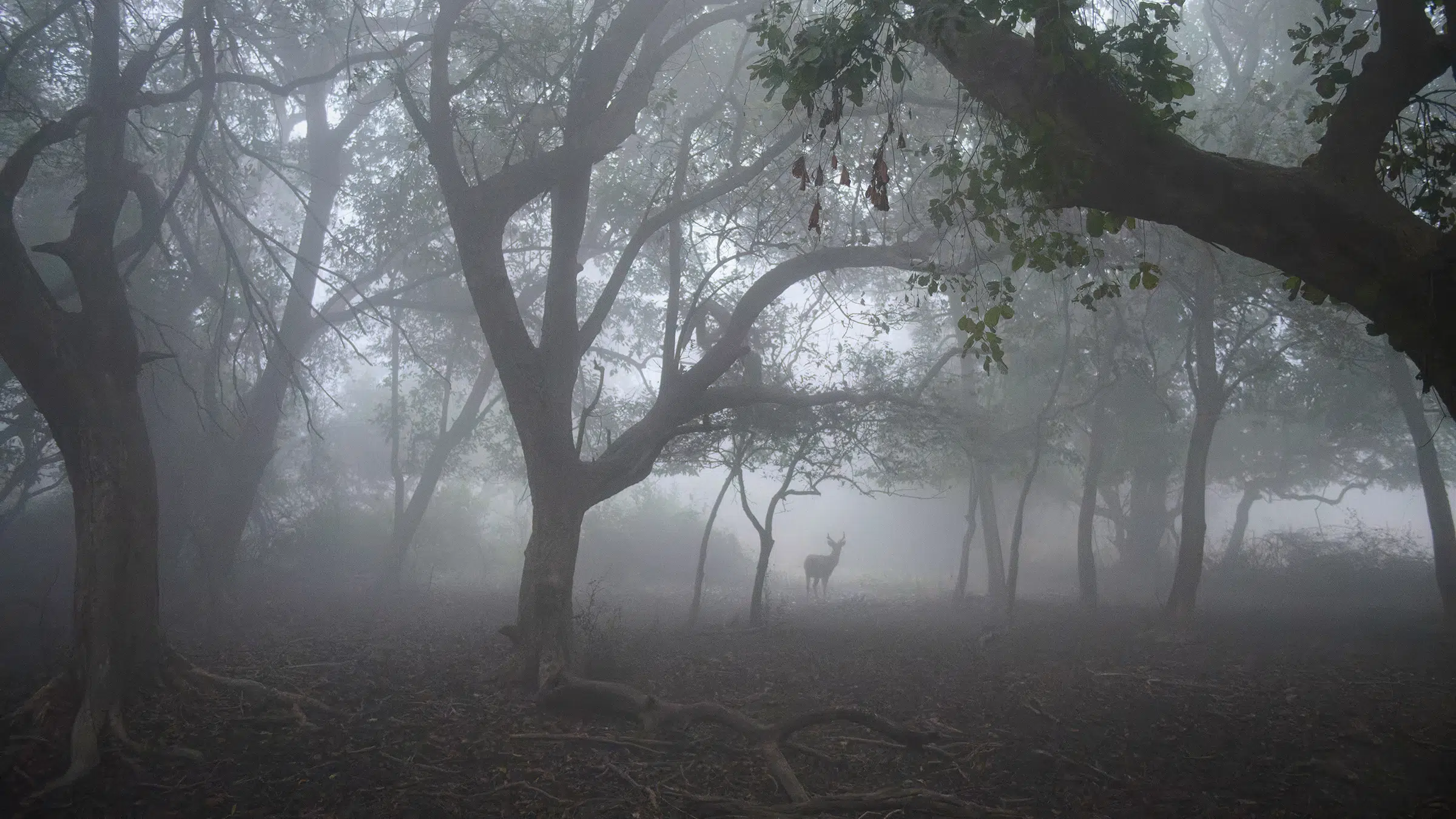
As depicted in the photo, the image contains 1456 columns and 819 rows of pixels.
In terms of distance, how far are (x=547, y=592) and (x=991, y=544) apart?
16053mm

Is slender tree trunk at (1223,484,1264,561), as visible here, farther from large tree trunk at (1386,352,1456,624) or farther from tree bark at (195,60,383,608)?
tree bark at (195,60,383,608)

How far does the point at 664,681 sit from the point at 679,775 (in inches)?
125

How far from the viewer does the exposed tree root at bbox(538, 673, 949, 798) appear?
7.05 metres

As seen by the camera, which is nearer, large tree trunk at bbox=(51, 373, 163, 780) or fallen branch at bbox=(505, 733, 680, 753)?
large tree trunk at bbox=(51, 373, 163, 780)

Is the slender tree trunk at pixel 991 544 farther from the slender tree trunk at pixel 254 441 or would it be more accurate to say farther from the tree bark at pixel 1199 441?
the slender tree trunk at pixel 254 441

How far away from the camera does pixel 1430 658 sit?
11.3m

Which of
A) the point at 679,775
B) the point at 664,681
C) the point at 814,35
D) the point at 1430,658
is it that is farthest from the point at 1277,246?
the point at 1430,658

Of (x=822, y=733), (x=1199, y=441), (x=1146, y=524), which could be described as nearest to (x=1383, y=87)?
(x=822, y=733)

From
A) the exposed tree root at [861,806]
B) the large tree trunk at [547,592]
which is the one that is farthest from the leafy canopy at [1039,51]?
the large tree trunk at [547,592]

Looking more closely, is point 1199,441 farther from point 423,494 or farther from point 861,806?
point 423,494

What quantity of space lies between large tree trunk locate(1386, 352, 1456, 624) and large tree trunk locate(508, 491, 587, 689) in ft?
43.7

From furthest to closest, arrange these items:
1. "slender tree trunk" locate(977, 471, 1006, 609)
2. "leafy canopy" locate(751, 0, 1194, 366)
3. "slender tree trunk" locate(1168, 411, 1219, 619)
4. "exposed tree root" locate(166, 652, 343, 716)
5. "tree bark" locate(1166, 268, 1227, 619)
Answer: "slender tree trunk" locate(977, 471, 1006, 609), "tree bark" locate(1166, 268, 1227, 619), "slender tree trunk" locate(1168, 411, 1219, 619), "exposed tree root" locate(166, 652, 343, 716), "leafy canopy" locate(751, 0, 1194, 366)

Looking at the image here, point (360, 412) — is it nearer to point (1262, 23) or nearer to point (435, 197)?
point (435, 197)

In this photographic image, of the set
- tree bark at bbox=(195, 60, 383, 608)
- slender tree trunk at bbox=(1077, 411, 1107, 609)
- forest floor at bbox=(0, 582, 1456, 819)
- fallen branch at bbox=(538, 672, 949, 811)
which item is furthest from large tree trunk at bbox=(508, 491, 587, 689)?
slender tree trunk at bbox=(1077, 411, 1107, 609)
